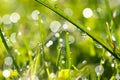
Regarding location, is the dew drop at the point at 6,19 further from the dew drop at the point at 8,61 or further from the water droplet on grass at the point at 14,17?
the dew drop at the point at 8,61

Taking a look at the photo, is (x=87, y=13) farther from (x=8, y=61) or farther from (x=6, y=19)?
(x=8, y=61)

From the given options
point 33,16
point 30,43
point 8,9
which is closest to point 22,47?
point 30,43

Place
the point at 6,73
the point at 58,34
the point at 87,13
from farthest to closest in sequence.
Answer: the point at 87,13, the point at 58,34, the point at 6,73

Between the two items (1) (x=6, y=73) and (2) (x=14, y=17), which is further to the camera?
(2) (x=14, y=17)

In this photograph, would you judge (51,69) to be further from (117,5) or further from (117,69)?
(117,5)

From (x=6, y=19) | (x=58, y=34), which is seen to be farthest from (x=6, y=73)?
(x=6, y=19)

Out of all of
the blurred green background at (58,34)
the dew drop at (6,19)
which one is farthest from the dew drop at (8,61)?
the dew drop at (6,19)

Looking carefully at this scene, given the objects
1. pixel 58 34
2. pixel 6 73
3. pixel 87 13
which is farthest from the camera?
pixel 87 13

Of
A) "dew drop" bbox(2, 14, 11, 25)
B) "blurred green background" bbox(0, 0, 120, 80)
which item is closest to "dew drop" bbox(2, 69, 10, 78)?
"blurred green background" bbox(0, 0, 120, 80)
